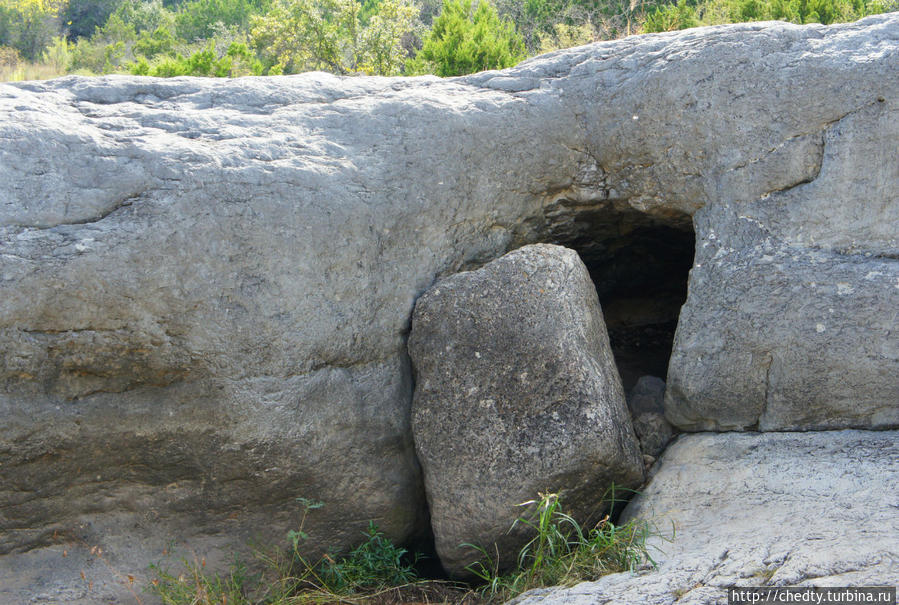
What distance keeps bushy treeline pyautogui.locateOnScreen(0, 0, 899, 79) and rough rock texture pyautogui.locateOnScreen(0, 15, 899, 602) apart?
4152 mm

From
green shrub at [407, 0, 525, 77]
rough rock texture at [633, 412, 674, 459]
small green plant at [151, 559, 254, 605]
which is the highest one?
green shrub at [407, 0, 525, 77]

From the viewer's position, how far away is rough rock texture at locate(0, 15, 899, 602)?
9.55 feet

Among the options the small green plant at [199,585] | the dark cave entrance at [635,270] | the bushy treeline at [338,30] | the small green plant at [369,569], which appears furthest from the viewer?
the bushy treeline at [338,30]

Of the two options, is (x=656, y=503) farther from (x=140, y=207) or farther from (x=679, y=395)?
(x=140, y=207)

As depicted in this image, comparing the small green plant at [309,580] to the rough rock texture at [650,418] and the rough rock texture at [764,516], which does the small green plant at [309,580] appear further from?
the rough rock texture at [650,418]

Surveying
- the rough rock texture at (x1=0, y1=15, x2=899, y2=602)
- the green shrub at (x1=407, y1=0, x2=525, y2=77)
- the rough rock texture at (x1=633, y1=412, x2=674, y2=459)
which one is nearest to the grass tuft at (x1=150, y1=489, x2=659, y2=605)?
the rough rock texture at (x1=0, y1=15, x2=899, y2=602)

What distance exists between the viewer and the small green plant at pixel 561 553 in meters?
2.86

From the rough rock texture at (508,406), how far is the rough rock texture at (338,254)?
195 millimetres

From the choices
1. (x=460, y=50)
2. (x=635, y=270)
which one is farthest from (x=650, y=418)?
(x=460, y=50)

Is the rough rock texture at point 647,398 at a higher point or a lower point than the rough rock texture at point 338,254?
lower

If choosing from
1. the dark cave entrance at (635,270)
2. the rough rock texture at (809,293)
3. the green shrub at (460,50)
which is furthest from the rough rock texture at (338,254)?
the green shrub at (460,50)

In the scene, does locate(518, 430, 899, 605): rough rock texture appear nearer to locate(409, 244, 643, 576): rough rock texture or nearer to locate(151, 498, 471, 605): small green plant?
locate(409, 244, 643, 576): rough rock texture

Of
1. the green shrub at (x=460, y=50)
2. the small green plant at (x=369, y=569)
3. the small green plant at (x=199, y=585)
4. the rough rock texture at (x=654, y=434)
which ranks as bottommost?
the small green plant at (x=369, y=569)

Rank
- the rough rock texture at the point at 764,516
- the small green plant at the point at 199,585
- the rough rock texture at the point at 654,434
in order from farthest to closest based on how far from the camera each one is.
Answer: the rough rock texture at the point at 654,434
the small green plant at the point at 199,585
the rough rock texture at the point at 764,516
